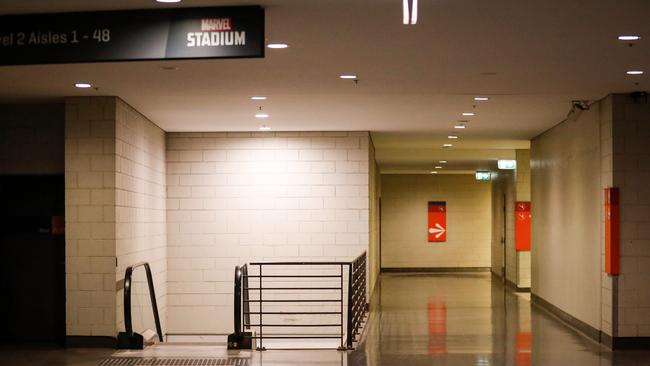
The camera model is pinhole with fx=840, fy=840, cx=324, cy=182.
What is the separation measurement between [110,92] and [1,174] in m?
2.11

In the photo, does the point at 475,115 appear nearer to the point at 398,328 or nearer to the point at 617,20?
the point at 398,328

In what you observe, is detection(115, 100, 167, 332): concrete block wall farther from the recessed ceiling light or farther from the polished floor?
the recessed ceiling light

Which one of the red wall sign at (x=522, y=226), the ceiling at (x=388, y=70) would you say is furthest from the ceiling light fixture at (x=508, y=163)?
the ceiling at (x=388, y=70)

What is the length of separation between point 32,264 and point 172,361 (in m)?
3.00

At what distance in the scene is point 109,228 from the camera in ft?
32.4

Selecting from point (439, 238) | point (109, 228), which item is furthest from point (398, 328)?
point (439, 238)

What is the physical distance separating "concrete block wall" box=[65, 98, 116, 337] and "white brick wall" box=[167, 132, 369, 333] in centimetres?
380

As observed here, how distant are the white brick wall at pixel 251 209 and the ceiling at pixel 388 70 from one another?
1.55ft

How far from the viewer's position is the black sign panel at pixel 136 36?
5504 millimetres

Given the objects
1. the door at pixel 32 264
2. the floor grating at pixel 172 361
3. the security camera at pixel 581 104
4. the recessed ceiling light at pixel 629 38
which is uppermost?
the recessed ceiling light at pixel 629 38

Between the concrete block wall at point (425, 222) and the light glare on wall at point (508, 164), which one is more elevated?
the light glare on wall at point (508, 164)

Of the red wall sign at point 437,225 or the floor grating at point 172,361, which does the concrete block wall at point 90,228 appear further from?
the red wall sign at point 437,225

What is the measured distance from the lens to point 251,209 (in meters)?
13.7

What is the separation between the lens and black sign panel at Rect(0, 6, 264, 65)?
18.1ft
